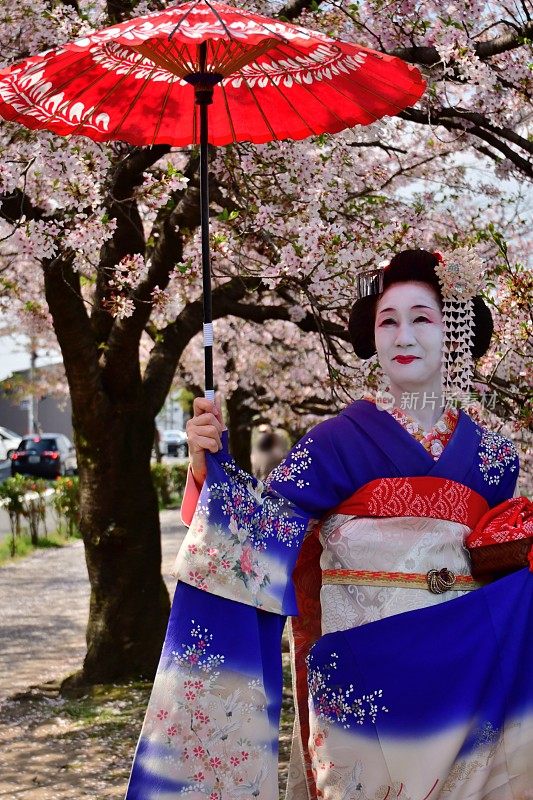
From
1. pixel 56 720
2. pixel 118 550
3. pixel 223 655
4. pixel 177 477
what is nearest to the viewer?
pixel 223 655

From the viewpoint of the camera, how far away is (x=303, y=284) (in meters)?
5.73

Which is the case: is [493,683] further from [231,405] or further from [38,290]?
[231,405]

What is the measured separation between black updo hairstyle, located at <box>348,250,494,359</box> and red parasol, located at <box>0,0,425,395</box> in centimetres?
52

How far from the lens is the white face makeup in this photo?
319 centimetres

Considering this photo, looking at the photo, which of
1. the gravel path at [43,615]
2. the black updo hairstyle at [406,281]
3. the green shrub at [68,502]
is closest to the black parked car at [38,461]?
the green shrub at [68,502]

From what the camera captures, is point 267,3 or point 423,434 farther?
point 267,3

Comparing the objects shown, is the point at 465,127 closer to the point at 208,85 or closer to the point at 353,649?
the point at 208,85

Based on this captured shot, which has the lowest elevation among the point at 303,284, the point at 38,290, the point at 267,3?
the point at 303,284

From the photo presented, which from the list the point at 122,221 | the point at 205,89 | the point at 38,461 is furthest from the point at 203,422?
the point at 38,461

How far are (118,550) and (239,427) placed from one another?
35.6 feet

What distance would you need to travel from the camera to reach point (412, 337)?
10.4 ft

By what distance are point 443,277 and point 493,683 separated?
1.17 meters

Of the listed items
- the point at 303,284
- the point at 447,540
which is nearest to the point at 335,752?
the point at 447,540

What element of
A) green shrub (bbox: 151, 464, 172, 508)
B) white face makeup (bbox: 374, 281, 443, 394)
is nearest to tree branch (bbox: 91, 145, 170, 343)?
white face makeup (bbox: 374, 281, 443, 394)
